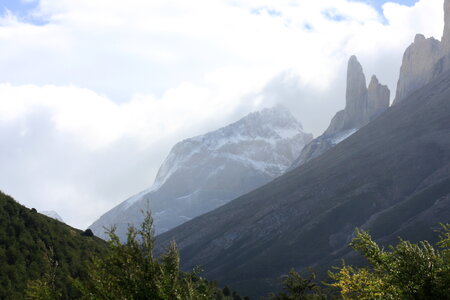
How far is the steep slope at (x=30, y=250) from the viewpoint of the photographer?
4962 centimetres

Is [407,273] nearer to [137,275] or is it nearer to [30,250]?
[137,275]

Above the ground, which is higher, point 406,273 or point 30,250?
point 30,250

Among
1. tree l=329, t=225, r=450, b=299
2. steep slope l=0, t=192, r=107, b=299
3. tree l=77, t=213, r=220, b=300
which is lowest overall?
tree l=329, t=225, r=450, b=299

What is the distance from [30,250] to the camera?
57531 mm

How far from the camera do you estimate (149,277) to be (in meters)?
21.2

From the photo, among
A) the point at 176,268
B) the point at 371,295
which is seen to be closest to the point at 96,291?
the point at 176,268

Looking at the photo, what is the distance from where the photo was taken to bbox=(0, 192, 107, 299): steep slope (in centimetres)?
4962

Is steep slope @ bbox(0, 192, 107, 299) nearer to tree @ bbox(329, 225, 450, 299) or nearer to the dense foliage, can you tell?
the dense foliage

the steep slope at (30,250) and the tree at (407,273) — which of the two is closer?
the tree at (407,273)

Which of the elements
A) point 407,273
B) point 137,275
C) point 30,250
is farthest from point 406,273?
point 30,250

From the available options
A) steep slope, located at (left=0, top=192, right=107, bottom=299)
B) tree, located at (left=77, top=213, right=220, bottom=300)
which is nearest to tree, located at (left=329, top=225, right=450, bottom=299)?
tree, located at (left=77, top=213, right=220, bottom=300)

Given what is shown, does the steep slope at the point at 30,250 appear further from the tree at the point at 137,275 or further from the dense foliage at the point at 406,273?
the dense foliage at the point at 406,273

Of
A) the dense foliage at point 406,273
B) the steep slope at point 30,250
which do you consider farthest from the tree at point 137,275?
the steep slope at point 30,250

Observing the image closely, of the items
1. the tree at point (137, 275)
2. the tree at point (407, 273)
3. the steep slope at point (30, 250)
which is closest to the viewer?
the tree at point (137, 275)
